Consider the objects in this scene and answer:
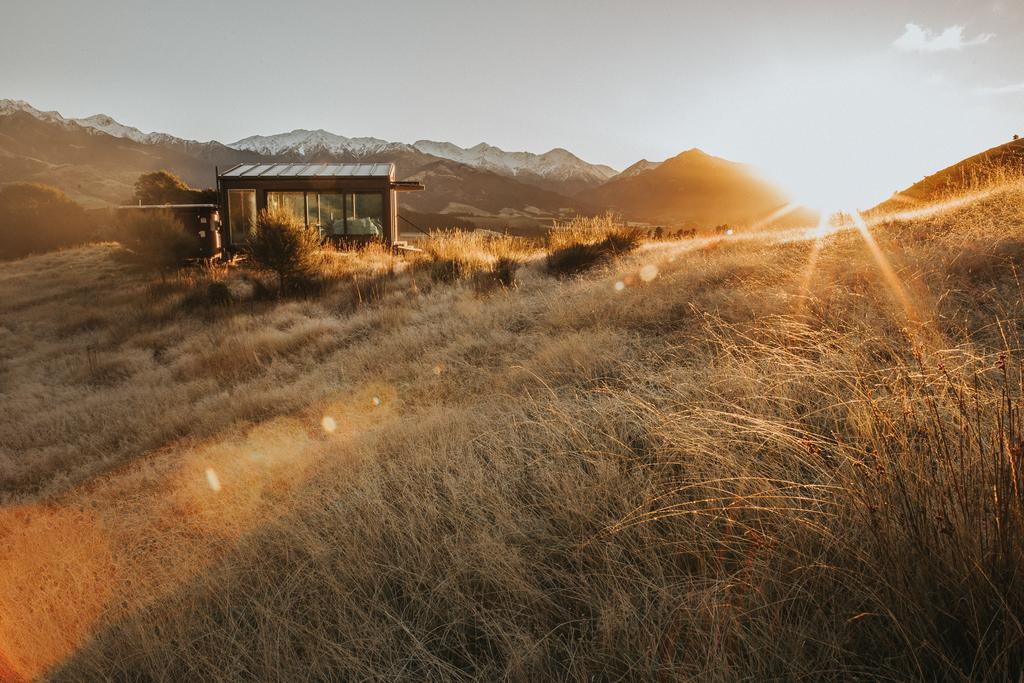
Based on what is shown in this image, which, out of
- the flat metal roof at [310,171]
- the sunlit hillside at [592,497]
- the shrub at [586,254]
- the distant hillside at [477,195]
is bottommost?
the sunlit hillside at [592,497]

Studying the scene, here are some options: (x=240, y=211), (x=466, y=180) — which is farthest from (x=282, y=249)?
(x=466, y=180)

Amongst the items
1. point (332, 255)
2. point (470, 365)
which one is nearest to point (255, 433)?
point (470, 365)

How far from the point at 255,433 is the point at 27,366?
934 centimetres

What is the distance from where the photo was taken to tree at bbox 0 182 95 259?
3391cm

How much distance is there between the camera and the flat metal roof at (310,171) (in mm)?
20625

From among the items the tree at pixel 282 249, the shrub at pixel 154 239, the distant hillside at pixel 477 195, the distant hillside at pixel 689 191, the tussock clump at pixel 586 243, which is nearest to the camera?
the tussock clump at pixel 586 243

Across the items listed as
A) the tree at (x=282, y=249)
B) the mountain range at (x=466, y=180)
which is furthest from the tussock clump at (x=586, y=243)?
the mountain range at (x=466, y=180)

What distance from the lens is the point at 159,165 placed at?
163250mm

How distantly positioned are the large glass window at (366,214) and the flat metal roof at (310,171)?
0.97m

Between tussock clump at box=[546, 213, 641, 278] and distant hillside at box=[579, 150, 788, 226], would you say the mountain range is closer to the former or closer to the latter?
distant hillside at box=[579, 150, 788, 226]

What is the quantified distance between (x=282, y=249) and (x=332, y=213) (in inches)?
316

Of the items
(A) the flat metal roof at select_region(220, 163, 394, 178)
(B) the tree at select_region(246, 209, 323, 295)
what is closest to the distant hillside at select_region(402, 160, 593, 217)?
(A) the flat metal roof at select_region(220, 163, 394, 178)

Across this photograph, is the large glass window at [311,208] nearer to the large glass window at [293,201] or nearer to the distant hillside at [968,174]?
the large glass window at [293,201]

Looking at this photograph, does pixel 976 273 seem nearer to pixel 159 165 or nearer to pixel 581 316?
pixel 581 316
